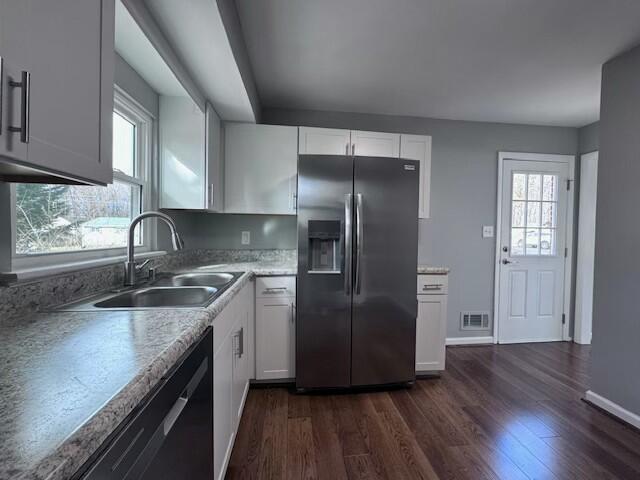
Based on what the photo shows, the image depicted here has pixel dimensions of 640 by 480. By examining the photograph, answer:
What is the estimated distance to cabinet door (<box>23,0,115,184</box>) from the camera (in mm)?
614

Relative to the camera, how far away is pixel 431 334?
238cm

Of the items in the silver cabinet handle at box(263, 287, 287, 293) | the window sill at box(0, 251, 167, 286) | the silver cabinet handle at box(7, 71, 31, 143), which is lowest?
the silver cabinet handle at box(263, 287, 287, 293)

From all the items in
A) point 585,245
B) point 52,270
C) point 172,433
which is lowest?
point 172,433

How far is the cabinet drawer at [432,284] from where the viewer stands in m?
2.36

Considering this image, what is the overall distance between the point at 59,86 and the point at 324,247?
1672 millimetres

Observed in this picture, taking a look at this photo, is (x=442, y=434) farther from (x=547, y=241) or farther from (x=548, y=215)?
(x=548, y=215)

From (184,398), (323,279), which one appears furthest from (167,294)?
(323,279)

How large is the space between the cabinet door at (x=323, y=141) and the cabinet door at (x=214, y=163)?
654mm

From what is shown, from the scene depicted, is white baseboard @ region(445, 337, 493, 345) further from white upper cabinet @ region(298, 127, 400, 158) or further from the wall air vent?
white upper cabinet @ region(298, 127, 400, 158)

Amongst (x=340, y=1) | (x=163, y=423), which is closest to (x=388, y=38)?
(x=340, y=1)

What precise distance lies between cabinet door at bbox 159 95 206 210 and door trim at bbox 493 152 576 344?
291 centimetres

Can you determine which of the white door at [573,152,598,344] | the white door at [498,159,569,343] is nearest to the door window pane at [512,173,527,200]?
the white door at [498,159,569,343]

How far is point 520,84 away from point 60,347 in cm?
314

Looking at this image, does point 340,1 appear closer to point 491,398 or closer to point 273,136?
point 273,136
